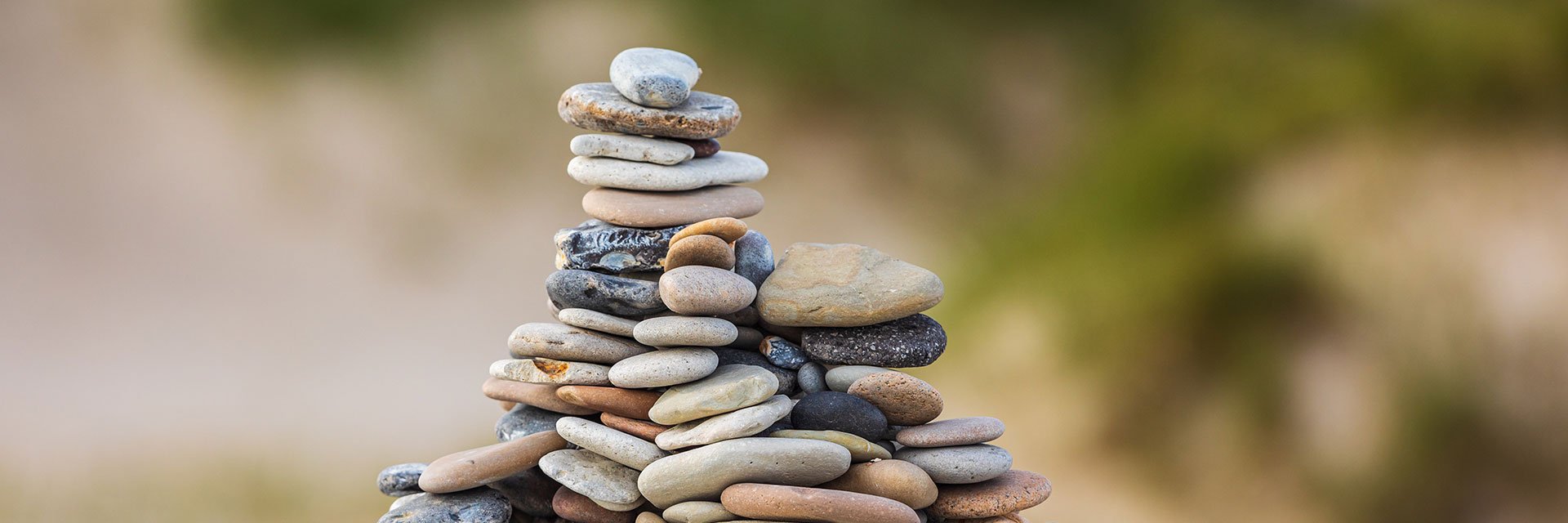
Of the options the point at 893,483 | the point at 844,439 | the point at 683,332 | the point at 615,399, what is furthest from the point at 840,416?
the point at 615,399

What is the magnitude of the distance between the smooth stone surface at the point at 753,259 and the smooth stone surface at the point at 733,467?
1.78 ft

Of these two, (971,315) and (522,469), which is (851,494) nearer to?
(522,469)

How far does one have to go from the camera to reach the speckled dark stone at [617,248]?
3.73 meters

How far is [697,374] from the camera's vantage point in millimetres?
3525

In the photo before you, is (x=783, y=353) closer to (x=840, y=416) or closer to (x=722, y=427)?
(x=840, y=416)

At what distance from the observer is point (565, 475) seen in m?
3.56

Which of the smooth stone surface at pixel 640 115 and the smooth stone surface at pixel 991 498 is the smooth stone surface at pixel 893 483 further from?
the smooth stone surface at pixel 640 115

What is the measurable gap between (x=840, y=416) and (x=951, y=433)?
28 centimetres

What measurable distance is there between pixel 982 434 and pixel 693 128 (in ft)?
3.55

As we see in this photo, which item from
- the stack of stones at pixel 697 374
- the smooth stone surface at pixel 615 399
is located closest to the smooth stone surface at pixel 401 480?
the stack of stones at pixel 697 374

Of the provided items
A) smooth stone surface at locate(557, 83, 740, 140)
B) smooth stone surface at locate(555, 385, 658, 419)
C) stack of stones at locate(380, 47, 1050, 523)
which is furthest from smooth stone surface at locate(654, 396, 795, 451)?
smooth stone surface at locate(557, 83, 740, 140)

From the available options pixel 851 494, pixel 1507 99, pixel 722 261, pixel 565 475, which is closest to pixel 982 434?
pixel 851 494

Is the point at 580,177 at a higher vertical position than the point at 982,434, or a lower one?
higher

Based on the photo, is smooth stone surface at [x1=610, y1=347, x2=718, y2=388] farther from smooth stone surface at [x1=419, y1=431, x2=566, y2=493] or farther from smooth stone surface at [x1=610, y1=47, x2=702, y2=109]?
smooth stone surface at [x1=610, y1=47, x2=702, y2=109]
